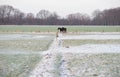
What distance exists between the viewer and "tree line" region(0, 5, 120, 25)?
4285 inches

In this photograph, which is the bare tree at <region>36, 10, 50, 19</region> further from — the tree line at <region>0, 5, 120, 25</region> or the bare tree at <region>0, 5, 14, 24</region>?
the bare tree at <region>0, 5, 14, 24</region>

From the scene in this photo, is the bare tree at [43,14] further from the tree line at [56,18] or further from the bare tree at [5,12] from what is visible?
the bare tree at [5,12]

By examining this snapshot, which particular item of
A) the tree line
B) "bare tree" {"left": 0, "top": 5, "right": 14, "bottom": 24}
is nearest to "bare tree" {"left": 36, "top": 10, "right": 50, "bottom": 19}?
the tree line

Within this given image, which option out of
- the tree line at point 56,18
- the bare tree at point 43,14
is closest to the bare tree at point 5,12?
the tree line at point 56,18

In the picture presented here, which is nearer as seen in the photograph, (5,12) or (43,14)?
(5,12)

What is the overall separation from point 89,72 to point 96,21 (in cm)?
10919

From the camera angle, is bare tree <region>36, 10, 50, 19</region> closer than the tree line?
No

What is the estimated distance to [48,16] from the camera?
414ft

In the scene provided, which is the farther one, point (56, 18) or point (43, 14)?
point (43, 14)

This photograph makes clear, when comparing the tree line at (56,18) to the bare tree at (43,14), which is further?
the bare tree at (43,14)

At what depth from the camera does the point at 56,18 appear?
4668 inches

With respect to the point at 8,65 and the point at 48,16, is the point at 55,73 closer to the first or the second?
the point at 8,65

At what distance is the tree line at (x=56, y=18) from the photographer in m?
109

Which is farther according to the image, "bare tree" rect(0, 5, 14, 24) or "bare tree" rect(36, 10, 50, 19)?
"bare tree" rect(36, 10, 50, 19)
